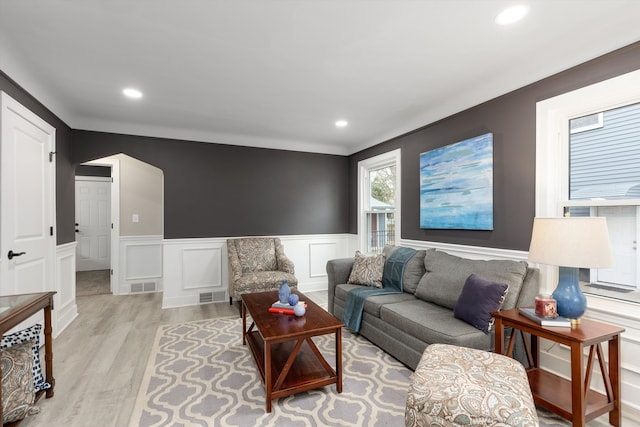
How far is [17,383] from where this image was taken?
1780 mm

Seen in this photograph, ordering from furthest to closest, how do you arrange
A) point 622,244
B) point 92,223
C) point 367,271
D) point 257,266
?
1. point 92,223
2. point 257,266
3. point 367,271
4. point 622,244

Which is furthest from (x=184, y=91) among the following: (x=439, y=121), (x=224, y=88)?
(x=439, y=121)

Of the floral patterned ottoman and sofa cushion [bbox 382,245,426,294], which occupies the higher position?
sofa cushion [bbox 382,245,426,294]

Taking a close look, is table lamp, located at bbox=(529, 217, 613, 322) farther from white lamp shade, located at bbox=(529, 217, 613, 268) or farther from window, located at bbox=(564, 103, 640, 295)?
window, located at bbox=(564, 103, 640, 295)

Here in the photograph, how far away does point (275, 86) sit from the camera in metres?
2.91

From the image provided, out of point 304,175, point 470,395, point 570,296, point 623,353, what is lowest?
point 623,353

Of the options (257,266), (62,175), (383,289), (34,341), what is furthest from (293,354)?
(62,175)

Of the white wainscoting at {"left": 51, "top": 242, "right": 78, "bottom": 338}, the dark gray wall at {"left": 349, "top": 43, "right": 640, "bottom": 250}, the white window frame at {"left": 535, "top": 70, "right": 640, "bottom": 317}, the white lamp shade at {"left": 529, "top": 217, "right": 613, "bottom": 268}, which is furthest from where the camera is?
the white wainscoting at {"left": 51, "top": 242, "right": 78, "bottom": 338}

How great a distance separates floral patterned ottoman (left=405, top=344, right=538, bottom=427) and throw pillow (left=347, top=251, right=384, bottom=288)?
5.82 ft

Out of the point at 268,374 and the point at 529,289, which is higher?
the point at 529,289

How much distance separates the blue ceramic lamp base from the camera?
6.20 ft

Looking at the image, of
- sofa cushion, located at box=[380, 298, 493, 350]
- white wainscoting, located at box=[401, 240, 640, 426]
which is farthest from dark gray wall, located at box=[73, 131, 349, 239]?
white wainscoting, located at box=[401, 240, 640, 426]

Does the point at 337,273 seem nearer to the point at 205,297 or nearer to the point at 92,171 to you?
the point at 205,297

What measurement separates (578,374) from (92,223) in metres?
8.16
